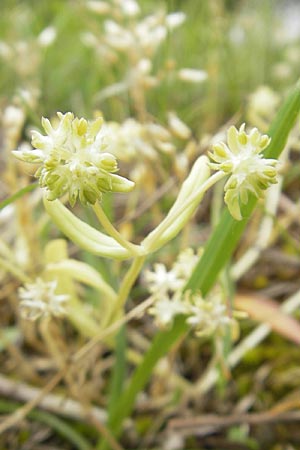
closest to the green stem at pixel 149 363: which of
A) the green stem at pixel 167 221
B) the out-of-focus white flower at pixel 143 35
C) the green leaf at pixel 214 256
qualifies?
the green leaf at pixel 214 256

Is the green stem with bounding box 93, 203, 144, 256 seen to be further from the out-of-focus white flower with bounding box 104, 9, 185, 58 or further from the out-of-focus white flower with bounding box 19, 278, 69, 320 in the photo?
the out-of-focus white flower with bounding box 104, 9, 185, 58

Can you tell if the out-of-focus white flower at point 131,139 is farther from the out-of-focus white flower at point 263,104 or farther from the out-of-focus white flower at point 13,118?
the out-of-focus white flower at point 263,104

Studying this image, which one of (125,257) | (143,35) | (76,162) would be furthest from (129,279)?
(143,35)

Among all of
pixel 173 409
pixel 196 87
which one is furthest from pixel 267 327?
pixel 196 87

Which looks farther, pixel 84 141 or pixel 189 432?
pixel 189 432

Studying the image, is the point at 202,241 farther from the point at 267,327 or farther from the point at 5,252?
the point at 5,252

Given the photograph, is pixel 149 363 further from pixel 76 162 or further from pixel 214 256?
pixel 76 162
